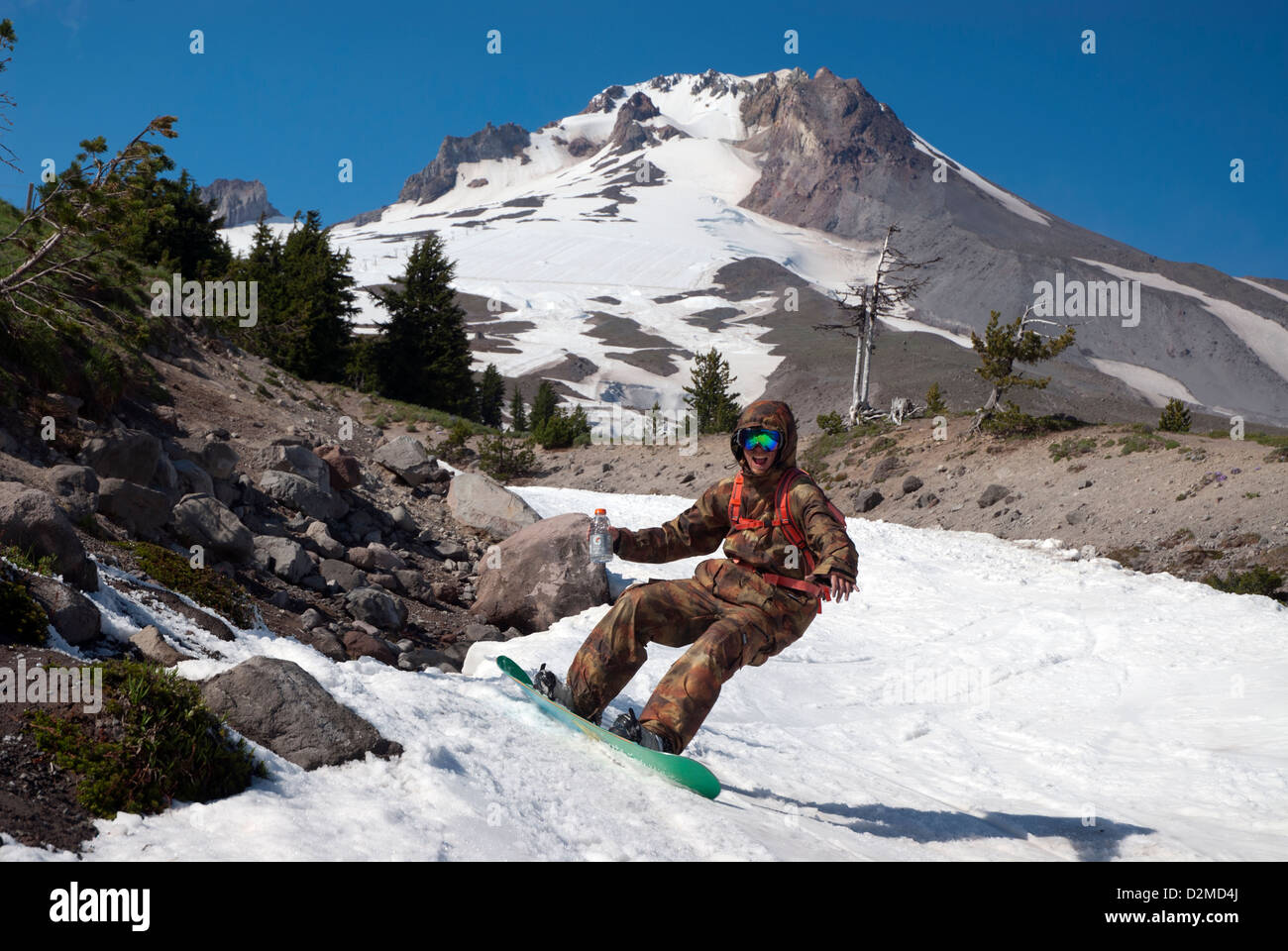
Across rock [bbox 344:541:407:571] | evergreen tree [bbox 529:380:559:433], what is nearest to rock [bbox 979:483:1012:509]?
rock [bbox 344:541:407:571]

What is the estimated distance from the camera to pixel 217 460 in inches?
549

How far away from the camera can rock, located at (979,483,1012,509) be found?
25453 millimetres

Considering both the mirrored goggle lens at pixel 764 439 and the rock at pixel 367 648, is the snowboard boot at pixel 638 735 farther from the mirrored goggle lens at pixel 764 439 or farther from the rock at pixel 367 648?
the rock at pixel 367 648

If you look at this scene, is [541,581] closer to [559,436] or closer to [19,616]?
[19,616]

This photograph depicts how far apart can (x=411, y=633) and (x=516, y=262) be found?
193540 millimetres

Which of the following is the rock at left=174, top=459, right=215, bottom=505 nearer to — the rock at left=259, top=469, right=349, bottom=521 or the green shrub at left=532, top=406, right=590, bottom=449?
the rock at left=259, top=469, right=349, bottom=521

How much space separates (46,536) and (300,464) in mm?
9434

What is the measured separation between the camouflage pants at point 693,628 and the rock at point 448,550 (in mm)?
10581

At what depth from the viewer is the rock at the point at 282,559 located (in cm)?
1142

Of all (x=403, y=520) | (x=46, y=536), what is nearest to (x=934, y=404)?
(x=403, y=520)

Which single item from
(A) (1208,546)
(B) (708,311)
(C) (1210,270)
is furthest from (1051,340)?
(C) (1210,270)

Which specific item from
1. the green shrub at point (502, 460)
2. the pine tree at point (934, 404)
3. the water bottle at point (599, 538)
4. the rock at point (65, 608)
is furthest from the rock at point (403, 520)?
the pine tree at point (934, 404)
